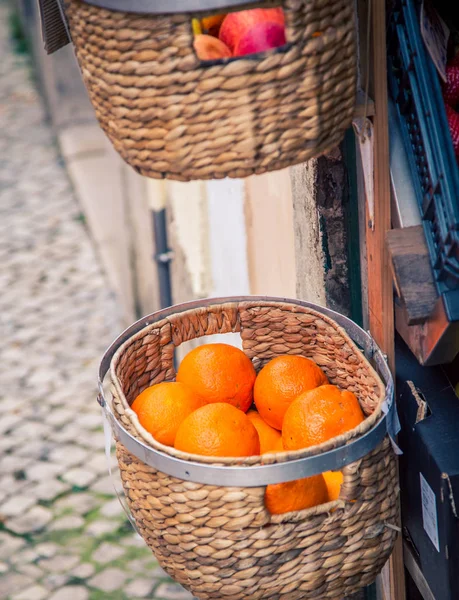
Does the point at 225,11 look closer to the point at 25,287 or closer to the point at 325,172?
the point at 325,172

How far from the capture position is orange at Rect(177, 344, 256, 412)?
1509 millimetres

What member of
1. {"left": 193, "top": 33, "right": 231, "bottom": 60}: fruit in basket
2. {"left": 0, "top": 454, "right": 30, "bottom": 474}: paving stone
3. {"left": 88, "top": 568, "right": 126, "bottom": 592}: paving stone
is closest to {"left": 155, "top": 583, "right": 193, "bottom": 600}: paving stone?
{"left": 88, "top": 568, "right": 126, "bottom": 592}: paving stone

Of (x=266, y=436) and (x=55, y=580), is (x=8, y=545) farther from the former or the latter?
(x=266, y=436)

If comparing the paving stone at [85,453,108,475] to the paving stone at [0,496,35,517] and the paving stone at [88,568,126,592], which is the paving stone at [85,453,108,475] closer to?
the paving stone at [0,496,35,517]

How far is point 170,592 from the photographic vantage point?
3375 millimetres

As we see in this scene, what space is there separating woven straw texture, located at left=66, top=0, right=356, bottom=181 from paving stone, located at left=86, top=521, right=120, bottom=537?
285 centimetres

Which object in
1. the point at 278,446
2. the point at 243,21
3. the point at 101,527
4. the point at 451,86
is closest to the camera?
the point at 243,21

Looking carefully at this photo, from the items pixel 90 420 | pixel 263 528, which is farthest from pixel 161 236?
pixel 263 528

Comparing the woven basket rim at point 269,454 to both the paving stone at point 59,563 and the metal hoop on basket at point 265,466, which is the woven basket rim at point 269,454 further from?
the paving stone at point 59,563

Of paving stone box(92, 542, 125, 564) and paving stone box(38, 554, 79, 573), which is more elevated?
paving stone box(38, 554, 79, 573)

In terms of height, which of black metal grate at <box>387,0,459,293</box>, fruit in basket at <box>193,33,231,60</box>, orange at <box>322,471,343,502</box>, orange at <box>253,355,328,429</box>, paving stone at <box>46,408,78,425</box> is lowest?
paving stone at <box>46,408,78,425</box>

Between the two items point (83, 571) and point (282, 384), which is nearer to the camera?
point (282, 384)

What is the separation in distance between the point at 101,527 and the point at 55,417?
0.98m

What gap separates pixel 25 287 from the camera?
6.01 metres
